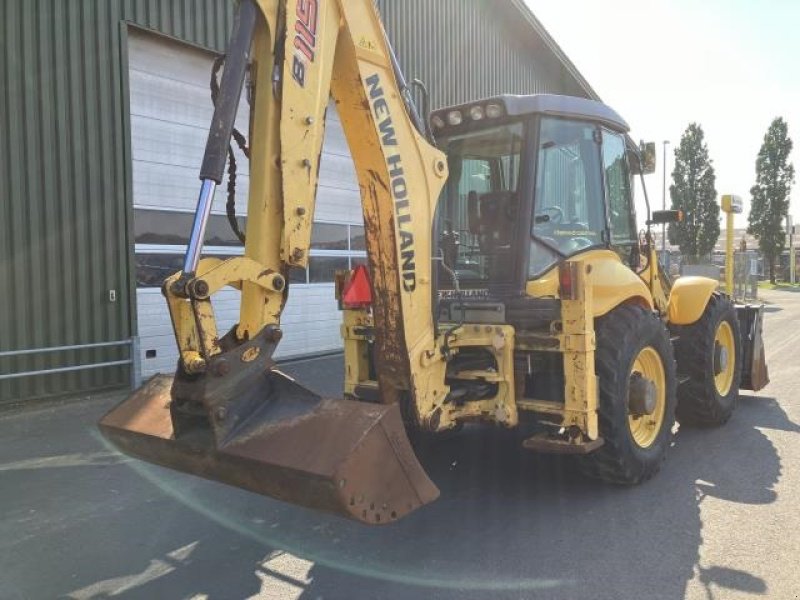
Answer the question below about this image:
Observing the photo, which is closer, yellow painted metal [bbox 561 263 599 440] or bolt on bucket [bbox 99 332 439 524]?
bolt on bucket [bbox 99 332 439 524]

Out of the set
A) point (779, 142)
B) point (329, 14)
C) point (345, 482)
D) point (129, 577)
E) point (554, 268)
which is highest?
point (779, 142)

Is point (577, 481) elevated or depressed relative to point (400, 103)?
depressed

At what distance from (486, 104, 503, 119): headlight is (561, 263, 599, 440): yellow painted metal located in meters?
1.27

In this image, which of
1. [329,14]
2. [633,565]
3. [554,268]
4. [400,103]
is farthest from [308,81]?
[633,565]

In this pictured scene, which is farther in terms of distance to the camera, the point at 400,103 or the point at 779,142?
the point at 779,142

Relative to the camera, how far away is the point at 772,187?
46500mm

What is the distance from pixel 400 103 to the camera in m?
3.91

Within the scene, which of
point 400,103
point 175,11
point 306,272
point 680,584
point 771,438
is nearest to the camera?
point 680,584

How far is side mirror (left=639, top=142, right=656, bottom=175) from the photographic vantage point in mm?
5880

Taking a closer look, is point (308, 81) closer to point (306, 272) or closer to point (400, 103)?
point (400, 103)

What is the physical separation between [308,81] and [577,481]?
3.35m

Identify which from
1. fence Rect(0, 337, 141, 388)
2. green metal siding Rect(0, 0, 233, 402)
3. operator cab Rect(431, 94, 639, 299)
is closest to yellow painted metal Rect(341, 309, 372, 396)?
operator cab Rect(431, 94, 639, 299)

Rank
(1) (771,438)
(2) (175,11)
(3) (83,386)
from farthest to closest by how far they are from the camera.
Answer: (2) (175,11) → (3) (83,386) → (1) (771,438)

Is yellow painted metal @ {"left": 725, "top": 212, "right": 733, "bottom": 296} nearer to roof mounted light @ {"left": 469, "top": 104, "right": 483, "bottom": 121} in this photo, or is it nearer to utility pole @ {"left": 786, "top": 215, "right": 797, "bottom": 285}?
roof mounted light @ {"left": 469, "top": 104, "right": 483, "bottom": 121}
